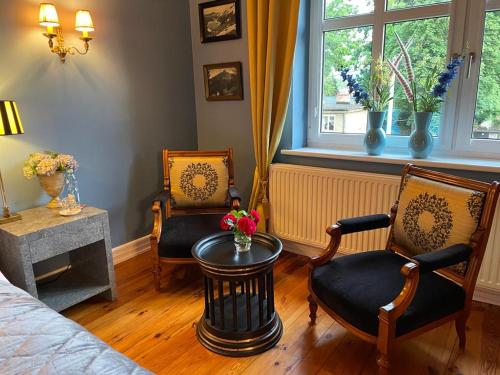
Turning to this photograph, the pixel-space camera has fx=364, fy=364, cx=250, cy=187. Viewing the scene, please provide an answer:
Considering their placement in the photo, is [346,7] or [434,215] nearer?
[434,215]

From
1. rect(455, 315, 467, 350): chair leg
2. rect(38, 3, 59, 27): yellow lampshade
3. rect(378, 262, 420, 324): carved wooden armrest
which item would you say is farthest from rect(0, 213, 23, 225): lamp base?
rect(455, 315, 467, 350): chair leg

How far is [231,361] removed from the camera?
6.10 ft

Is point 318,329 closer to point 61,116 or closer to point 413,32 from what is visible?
point 413,32

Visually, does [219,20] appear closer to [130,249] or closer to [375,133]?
[375,133]

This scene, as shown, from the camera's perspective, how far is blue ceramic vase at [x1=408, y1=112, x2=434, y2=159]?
233cm

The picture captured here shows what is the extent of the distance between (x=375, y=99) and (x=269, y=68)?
2.59 ft

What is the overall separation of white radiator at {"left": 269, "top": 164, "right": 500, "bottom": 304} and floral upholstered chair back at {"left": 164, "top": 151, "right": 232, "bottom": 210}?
15.6 inches

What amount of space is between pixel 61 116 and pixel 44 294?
1190 millimetres

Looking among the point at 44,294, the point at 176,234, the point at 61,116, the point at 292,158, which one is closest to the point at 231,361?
the point at 176,234

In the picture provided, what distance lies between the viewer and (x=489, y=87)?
2.26 m

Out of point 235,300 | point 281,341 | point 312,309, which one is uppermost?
point 235,300

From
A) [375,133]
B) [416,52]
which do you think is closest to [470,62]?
[416,52]

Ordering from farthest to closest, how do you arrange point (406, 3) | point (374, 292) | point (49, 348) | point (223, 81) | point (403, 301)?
point (223, 81) → point (406, 3) → point (374, 292) → point (403, 301) → point (49, 348)

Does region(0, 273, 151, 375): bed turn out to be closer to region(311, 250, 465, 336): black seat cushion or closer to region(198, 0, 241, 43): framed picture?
region(311, 250, 465, 336): black seat cushion
